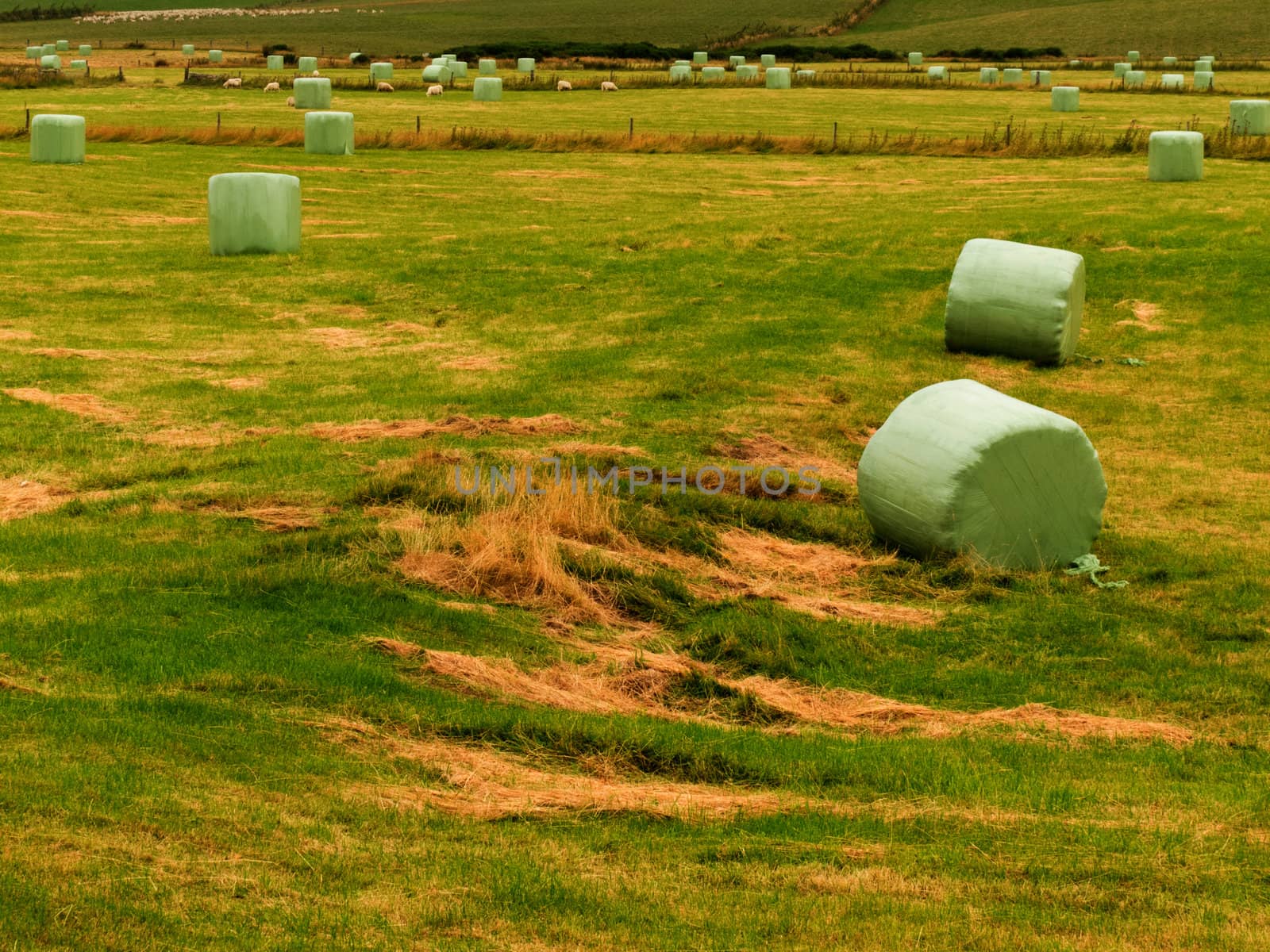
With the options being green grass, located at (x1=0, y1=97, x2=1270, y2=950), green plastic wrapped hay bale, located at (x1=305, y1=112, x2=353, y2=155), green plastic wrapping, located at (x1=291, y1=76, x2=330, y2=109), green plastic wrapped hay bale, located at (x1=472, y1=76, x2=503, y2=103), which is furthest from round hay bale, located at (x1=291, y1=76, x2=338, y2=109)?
green grass, located at (x1=0, y1=97, x2=1270, y2=950)

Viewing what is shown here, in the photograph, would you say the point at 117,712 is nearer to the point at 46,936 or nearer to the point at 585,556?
the point at 46,936

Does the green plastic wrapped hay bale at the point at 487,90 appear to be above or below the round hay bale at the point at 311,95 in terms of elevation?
above

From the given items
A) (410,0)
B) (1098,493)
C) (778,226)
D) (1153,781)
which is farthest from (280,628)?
(410,0)

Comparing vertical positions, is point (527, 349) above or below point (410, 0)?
below

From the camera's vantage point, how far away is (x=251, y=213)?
26344 mm

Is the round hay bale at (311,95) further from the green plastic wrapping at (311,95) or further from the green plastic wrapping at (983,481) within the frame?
the green plastic wrapping at (983,481)

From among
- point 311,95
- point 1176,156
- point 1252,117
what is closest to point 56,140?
point 311,95

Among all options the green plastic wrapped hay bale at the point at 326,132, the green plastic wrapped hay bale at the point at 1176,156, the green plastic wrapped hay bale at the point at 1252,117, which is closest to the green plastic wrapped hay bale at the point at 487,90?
the green plastic wrapped hay bale at the point at 326,132

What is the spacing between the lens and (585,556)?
11.4 meters

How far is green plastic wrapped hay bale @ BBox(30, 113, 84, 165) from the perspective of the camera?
37.5 meters

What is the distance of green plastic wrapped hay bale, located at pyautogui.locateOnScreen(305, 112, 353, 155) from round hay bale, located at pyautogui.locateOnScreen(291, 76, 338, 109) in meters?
17.8

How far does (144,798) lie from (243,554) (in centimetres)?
435

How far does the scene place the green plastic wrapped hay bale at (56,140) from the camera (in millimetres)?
37531

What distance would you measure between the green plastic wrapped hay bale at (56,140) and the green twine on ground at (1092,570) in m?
32.1
